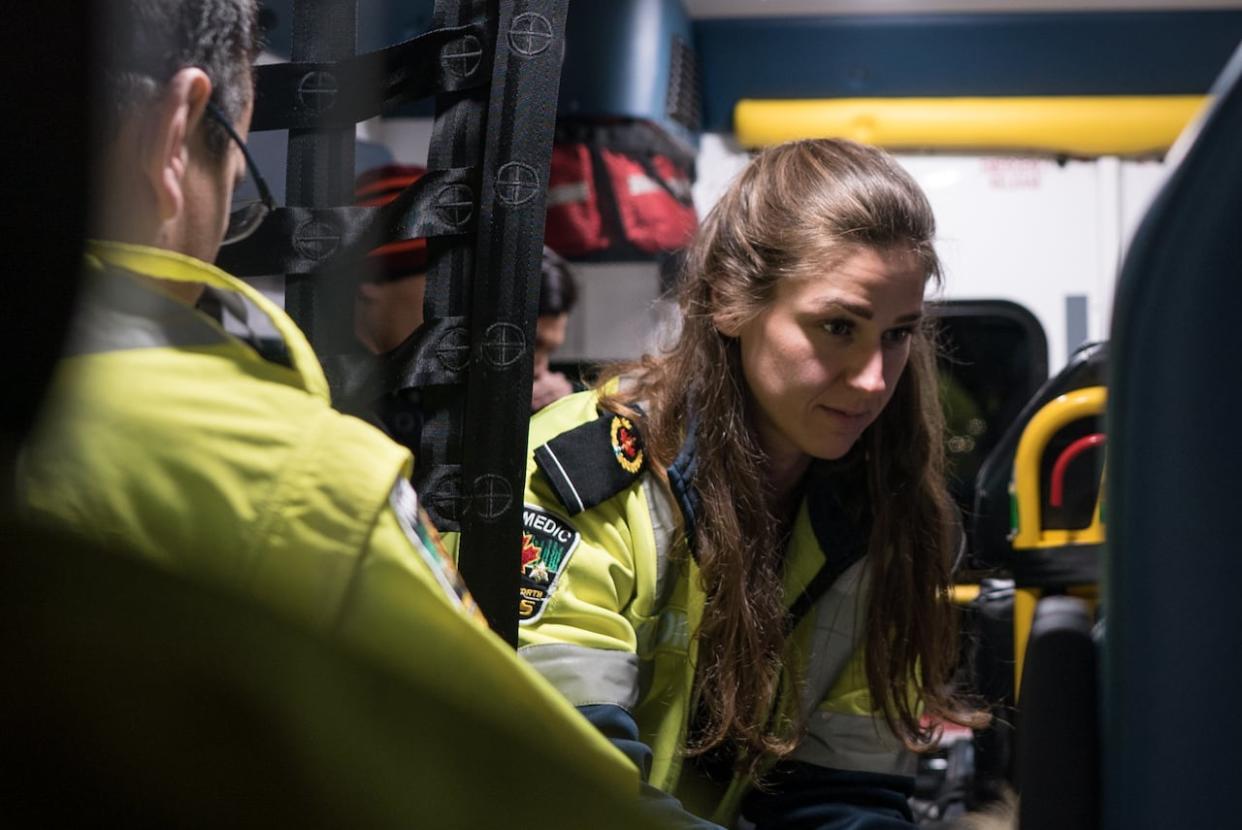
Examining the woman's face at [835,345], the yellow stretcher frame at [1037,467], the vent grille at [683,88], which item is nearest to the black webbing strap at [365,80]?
the woman's face at [835,345]

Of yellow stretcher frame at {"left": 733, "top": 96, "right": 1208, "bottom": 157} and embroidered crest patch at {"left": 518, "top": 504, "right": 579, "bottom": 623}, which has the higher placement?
yellow stretcher frame at {"left": 733, "top": 96, "right": 1208, "bottom": 157}

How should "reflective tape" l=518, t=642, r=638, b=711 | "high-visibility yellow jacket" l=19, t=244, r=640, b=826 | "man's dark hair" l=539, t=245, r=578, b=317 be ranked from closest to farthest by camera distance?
"high-visibility yellow jacket" l=19, t=244, r=640, b=826 < "reflective tape" l=518, t=642, r=638, b=711 < "man's dark hair" l=539, t=245, r=578, b=317

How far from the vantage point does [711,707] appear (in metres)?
1.29

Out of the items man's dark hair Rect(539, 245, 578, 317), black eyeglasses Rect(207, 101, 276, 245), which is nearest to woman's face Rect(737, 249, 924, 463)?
black eyeglasses Rect(207, 101, 276, 245)

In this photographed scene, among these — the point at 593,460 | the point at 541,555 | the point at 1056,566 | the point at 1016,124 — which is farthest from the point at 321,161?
the point at 1016,124

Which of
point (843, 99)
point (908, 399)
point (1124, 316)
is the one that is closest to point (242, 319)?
point (1124, 316)

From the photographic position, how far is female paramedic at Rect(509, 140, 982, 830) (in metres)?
1.27

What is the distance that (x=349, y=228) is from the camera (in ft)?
2.45

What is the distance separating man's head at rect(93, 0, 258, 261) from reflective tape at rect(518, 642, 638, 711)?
369 millimetres

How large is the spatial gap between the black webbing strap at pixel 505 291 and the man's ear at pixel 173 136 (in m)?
0.20

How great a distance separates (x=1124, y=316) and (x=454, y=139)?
0.38 meters

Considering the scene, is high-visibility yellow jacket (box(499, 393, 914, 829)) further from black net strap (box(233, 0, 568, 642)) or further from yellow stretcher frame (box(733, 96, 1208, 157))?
yellow stretcher frame (box(733, 96, 1208, 157))

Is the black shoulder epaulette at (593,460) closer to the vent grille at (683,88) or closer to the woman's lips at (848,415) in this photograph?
the woman's lips at (848,415)

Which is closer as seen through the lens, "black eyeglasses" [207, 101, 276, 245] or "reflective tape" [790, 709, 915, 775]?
"black eyeglasses" [207, 101, 276, 245]
